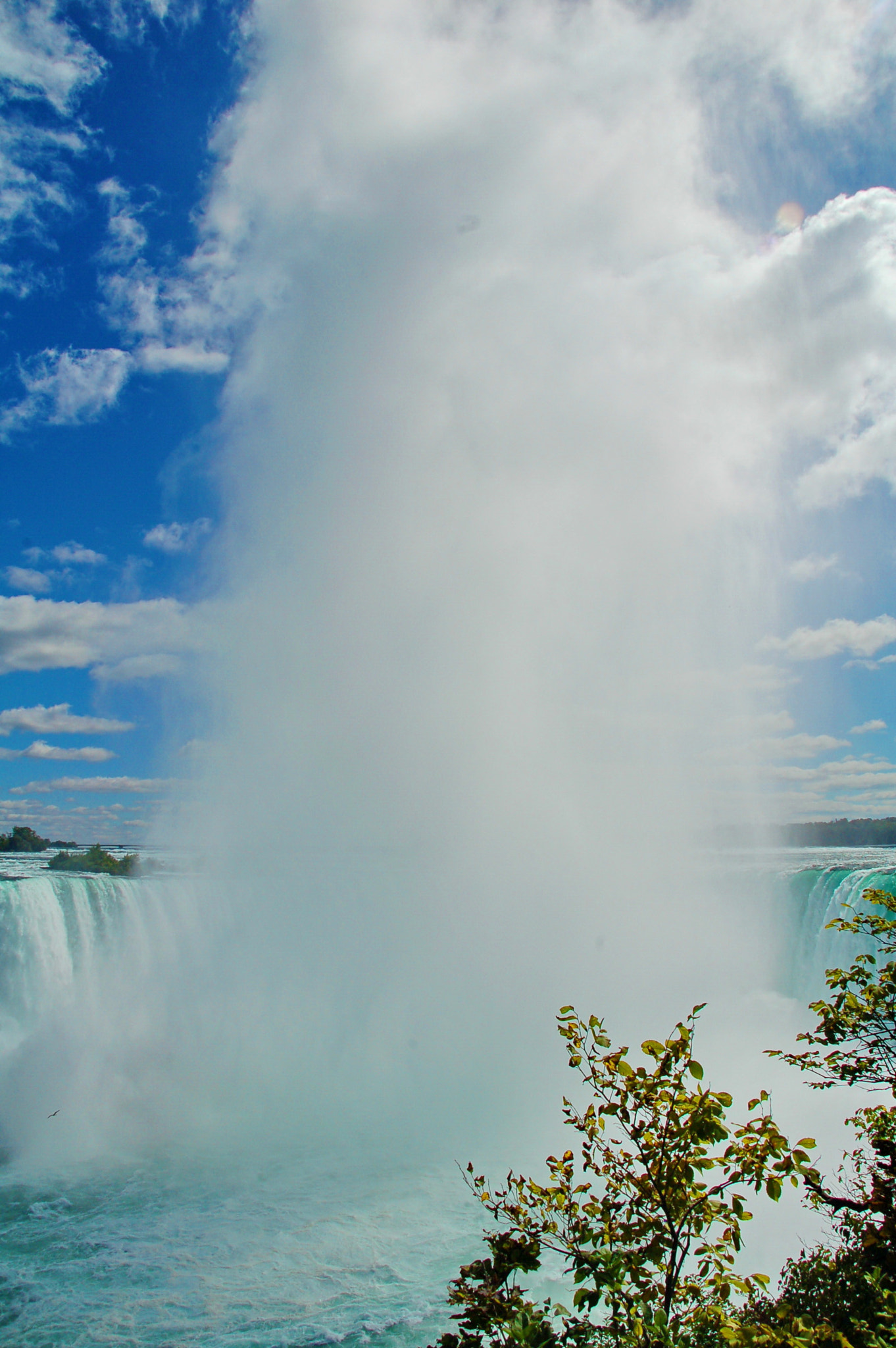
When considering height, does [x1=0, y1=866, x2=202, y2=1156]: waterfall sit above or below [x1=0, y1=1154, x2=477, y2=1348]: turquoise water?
above

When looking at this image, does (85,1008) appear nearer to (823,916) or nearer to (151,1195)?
(151,1195)

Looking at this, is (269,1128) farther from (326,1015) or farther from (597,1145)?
(597,1145)

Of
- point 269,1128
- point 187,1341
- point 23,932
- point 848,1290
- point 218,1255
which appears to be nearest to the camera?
point 848,1290

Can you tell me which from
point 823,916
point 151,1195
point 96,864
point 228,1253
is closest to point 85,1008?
point 151,1195

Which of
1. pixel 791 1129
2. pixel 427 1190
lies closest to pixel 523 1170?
pixel 427 1190

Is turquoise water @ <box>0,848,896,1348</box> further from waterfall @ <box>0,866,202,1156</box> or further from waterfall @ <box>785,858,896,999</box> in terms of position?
waterfall @ <box>785,858,896,999</box>

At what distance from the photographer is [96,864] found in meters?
47.2

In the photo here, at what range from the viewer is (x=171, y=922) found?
107ft

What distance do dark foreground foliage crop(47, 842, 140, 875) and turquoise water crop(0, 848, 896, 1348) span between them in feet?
38.5

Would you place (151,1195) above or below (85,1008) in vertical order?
below

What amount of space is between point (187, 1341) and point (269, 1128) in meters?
10.8

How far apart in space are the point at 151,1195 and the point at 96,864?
110ft

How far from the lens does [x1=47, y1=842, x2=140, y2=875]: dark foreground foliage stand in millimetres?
42844

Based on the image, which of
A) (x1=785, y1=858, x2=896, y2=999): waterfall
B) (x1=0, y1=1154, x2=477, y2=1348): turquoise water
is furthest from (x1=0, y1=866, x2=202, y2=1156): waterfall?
(x1=785, y1=858, x2=896, y2=999): waterfall
